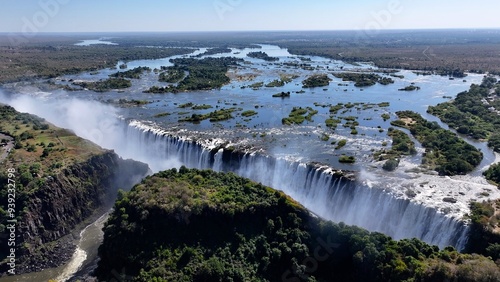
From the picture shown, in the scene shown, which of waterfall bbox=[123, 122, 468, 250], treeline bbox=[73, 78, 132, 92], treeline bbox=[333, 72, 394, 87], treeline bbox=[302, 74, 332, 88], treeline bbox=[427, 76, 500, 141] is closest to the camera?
waterfall bbox=[123, 122, 468, 250]

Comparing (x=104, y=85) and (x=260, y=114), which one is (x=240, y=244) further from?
(x=104, y=85)

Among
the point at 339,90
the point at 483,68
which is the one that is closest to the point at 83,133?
the point at 339,90

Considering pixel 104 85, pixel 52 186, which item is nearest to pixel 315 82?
pixel 104 85

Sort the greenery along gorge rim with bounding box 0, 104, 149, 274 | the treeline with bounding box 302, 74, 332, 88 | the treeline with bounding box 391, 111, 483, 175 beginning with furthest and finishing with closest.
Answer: the treeline with bounding box 302, 74, 332, 88 → the treeline with bounding box 391, 111, 483, 175 → the greenery along gorge rim with bounding box 0, 104, 149, 274

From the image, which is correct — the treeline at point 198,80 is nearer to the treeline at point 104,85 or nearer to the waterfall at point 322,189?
the treeline at point 104,85

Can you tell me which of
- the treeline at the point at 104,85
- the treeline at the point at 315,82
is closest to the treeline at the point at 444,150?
the treeline at the point at 315,82

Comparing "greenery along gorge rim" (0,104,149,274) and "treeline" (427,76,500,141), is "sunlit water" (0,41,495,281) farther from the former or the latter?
"treeline" (427,76,500,141)

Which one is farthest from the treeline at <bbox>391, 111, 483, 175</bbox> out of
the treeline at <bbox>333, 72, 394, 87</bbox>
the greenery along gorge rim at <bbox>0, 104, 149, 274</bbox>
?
the treeline at <bbox>333, 72, 394, 87</bbox>

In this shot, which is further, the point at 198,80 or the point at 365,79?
the point at 365,79
